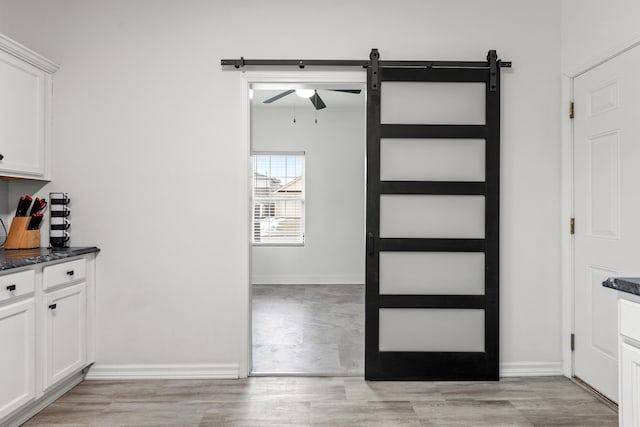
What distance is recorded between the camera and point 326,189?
736 cm

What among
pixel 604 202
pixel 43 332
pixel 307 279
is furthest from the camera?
pixel 307 279

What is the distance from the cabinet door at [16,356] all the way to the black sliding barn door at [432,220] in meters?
2.07

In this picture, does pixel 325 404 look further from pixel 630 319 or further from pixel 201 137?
pixel 201 137

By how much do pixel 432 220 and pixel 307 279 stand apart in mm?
4463

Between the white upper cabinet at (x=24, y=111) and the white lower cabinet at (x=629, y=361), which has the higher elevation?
the white upper cabinet at (x=24, y=111)

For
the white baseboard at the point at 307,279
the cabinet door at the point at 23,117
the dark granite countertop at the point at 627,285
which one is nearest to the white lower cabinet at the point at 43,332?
the cabinet door at the point at 23,117

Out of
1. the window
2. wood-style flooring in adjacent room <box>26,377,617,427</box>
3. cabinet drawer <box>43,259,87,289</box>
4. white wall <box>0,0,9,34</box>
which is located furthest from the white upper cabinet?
the window

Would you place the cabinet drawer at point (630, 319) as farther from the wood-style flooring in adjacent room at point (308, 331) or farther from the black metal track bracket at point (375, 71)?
the black metal track bracket at point (375, 71)

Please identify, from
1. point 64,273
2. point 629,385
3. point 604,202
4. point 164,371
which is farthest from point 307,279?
point 629,385

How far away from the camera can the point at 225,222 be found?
3.17 meters

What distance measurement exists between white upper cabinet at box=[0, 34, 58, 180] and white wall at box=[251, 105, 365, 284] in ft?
14.4

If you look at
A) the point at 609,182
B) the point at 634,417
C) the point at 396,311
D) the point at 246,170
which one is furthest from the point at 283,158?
the point at 634,417

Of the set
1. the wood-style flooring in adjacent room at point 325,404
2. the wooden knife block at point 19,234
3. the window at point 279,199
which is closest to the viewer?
the wood-style flooring in adjacent room at point 325,404

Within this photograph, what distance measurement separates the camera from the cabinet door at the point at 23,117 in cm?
267
